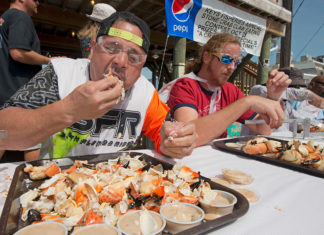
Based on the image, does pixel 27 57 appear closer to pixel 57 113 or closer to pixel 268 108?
pixel 57 113

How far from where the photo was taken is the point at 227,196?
788mm

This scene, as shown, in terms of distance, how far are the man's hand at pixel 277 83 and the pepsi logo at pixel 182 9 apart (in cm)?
199

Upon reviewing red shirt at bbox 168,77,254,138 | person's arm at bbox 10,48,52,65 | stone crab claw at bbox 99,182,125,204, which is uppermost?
person's arm at bbox 10,48,52,65

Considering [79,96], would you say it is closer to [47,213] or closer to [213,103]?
[47,213]

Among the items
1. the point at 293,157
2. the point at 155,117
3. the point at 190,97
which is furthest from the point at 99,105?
the point at 190,97

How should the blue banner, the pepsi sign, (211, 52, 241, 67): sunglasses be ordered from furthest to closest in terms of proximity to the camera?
the blue banner
the pepsi sign
(211, 52, 241, 67): sunglasses

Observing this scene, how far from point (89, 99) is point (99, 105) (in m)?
0.06

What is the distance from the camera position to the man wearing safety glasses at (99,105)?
1003 millimetres

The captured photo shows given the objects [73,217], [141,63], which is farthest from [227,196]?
[141,63]

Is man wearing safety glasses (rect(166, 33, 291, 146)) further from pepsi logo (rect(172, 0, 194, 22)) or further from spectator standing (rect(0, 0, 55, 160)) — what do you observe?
Answer: spectator standing (rect(0, 0, 55, 160))

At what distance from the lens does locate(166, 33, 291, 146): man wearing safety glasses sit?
5.65 ft

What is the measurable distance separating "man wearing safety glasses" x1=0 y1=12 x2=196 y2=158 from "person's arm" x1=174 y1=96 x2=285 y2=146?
13.4 inches

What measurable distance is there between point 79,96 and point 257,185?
1036 millimetres

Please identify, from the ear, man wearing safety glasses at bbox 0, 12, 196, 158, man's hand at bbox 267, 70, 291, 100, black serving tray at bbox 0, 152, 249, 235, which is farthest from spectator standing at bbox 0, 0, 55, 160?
man's hand at bbox 267, 70, 291, 100
